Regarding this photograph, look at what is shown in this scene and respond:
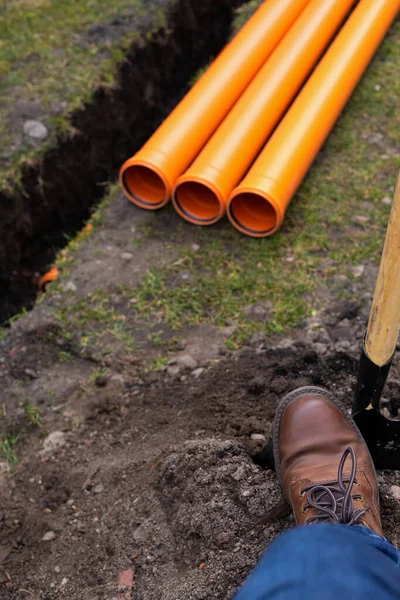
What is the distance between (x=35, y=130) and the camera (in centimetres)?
381

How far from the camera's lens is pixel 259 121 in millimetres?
3406

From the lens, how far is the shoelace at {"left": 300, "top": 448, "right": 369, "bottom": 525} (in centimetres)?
174

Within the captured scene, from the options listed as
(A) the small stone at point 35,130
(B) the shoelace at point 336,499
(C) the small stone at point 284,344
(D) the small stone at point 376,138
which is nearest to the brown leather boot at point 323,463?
(B) the shoelace at point 336,499

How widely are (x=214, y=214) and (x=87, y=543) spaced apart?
188 cm

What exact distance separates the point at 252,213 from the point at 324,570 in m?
2.34

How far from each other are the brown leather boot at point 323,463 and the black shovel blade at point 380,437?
73 millimetres

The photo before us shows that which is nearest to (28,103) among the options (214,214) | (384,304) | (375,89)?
(214,214)

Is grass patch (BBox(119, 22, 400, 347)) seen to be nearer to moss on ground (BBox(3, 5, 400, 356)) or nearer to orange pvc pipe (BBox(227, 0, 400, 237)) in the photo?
moss on ground (BBox(3, 5, 400, 356))

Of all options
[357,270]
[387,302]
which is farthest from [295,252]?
[387,302]

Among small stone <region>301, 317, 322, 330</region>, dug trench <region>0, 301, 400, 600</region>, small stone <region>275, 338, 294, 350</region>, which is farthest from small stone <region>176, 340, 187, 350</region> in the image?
small stone <region>301, 317, 322, 330</region>

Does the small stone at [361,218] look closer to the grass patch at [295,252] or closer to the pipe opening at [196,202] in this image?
the grass patch at [295,252]

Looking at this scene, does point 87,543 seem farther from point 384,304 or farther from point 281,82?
point 281,82

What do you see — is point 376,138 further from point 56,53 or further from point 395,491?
point 395,491

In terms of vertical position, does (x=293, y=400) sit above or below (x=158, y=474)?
above
